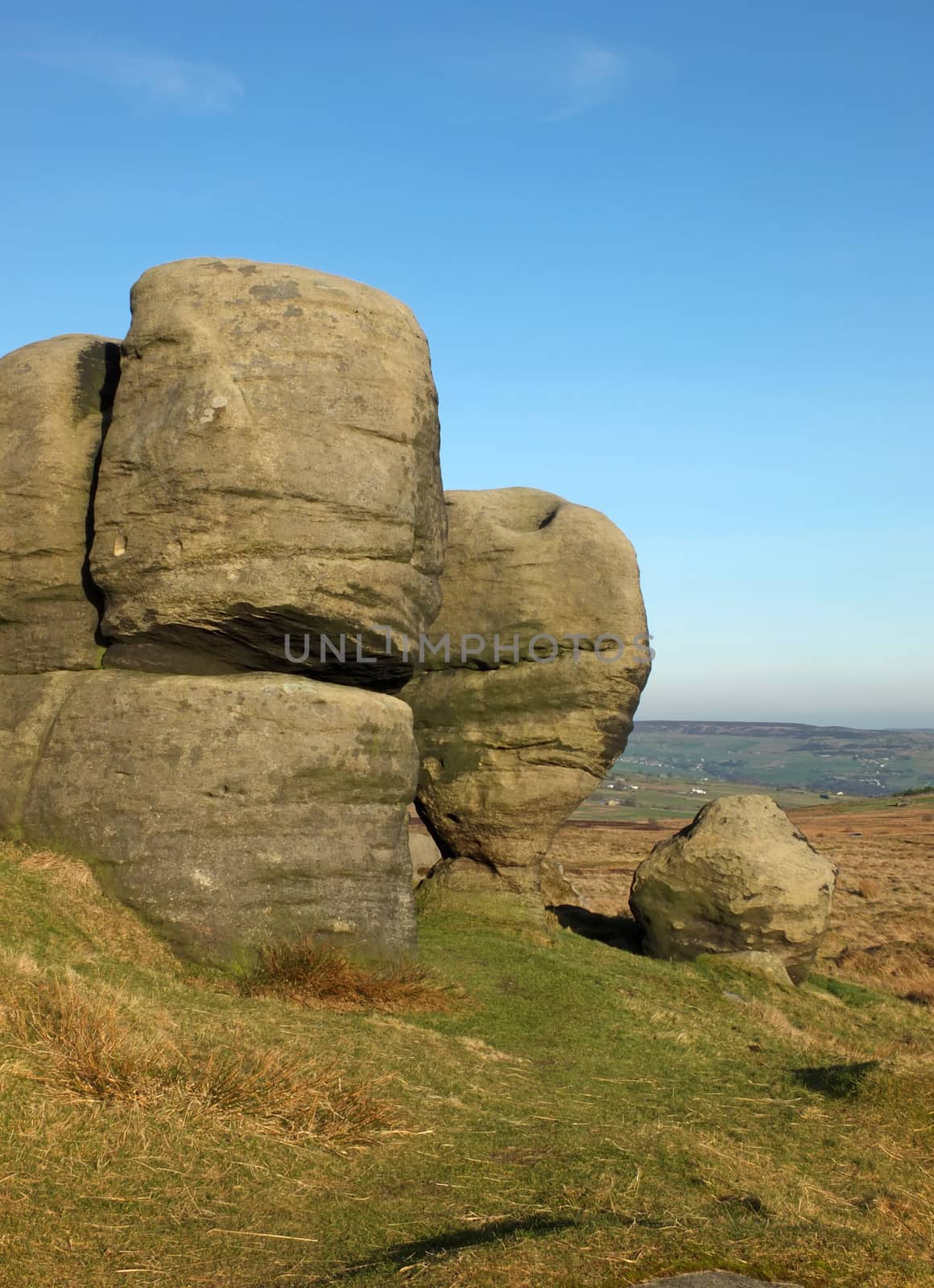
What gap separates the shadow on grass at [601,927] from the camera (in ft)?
58.2

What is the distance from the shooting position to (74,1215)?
16.5ft

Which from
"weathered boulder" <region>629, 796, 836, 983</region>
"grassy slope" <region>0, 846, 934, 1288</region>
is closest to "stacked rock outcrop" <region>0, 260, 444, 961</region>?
"grassy slope" <region>0, 846, 934, 1288</region>

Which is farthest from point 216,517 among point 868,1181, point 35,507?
point 868,1181

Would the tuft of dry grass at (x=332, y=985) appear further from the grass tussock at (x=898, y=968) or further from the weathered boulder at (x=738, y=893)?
the grass tussock at (x=898, y=968)

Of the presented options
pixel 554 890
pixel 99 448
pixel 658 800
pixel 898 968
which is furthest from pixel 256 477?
pixel 658 800

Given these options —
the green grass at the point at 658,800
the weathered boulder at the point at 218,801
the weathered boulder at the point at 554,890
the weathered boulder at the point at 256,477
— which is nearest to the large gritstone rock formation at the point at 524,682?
the weathered boulder at the point at 554,890

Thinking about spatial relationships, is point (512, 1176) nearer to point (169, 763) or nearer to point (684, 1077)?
point (684, 1077)

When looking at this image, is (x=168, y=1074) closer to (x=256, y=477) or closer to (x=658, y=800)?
(x=256, y=477)

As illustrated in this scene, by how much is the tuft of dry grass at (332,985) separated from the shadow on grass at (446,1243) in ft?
14.3

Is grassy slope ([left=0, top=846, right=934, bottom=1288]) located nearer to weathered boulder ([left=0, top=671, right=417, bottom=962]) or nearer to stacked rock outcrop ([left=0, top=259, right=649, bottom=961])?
weathered boulder ([left=0, top=671, right=417, bottom=962])

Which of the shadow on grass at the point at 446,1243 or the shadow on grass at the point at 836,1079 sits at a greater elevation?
the shadow on grass at the point at 446,1243

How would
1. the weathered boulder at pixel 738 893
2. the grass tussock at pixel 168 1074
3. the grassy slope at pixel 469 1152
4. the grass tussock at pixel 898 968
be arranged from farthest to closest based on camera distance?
1. the grass tussock at pixel 898 968
2. the weathered boulder at pixel 738 893
3. the grass tussock at pixel 168 1074
4. the grassy slope at pixel 469 1152

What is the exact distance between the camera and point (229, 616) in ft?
36.2

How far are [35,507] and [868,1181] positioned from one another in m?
9.79
